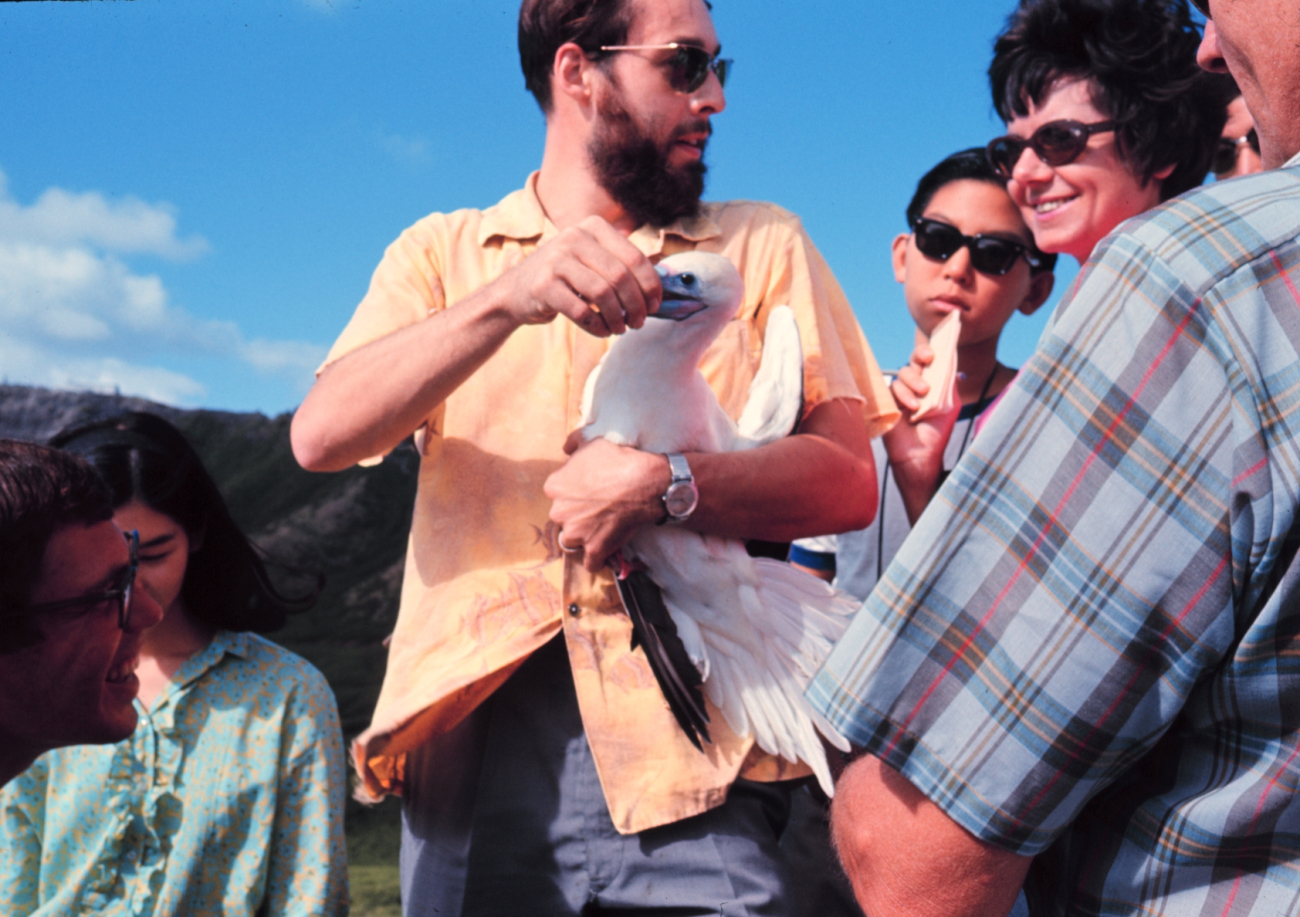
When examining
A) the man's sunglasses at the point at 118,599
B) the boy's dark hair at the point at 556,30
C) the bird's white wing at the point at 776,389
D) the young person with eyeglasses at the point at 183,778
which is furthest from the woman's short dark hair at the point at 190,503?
the bird's white wing at the point at 776,389

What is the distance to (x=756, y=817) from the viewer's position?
181cm

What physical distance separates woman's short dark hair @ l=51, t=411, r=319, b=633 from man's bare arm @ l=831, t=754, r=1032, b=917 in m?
2.01

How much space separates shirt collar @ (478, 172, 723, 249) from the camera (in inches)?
83.0

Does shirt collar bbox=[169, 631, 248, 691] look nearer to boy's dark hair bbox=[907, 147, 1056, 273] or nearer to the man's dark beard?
the man's dark beard

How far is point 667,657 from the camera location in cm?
176

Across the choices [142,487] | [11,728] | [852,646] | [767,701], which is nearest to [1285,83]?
[852,646]

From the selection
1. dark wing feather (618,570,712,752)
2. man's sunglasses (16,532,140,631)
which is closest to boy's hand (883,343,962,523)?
dark wing feather (618,570,712,752)

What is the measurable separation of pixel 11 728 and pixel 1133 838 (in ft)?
6.10

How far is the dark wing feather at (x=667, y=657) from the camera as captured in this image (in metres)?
1.75

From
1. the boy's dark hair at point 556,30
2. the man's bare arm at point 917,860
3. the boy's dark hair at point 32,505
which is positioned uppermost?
the boy's dark hair at point 556,30

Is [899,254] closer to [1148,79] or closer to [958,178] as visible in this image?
[958,178]

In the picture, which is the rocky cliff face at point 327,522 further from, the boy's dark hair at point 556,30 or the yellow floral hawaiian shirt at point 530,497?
the boy's dark hair at point 556,30

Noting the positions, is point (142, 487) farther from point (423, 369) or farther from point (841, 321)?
point (841, 321)

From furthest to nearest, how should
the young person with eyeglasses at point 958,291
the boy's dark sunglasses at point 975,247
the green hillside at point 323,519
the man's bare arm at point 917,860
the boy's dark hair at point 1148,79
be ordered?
the green hillside at point 323,519, the boy's dark sunglasses at point 975,247, the young person with eyeglasses at point 958,291, the boy's dark hair at point 1148,79, the man's bare arm at point 917,860
